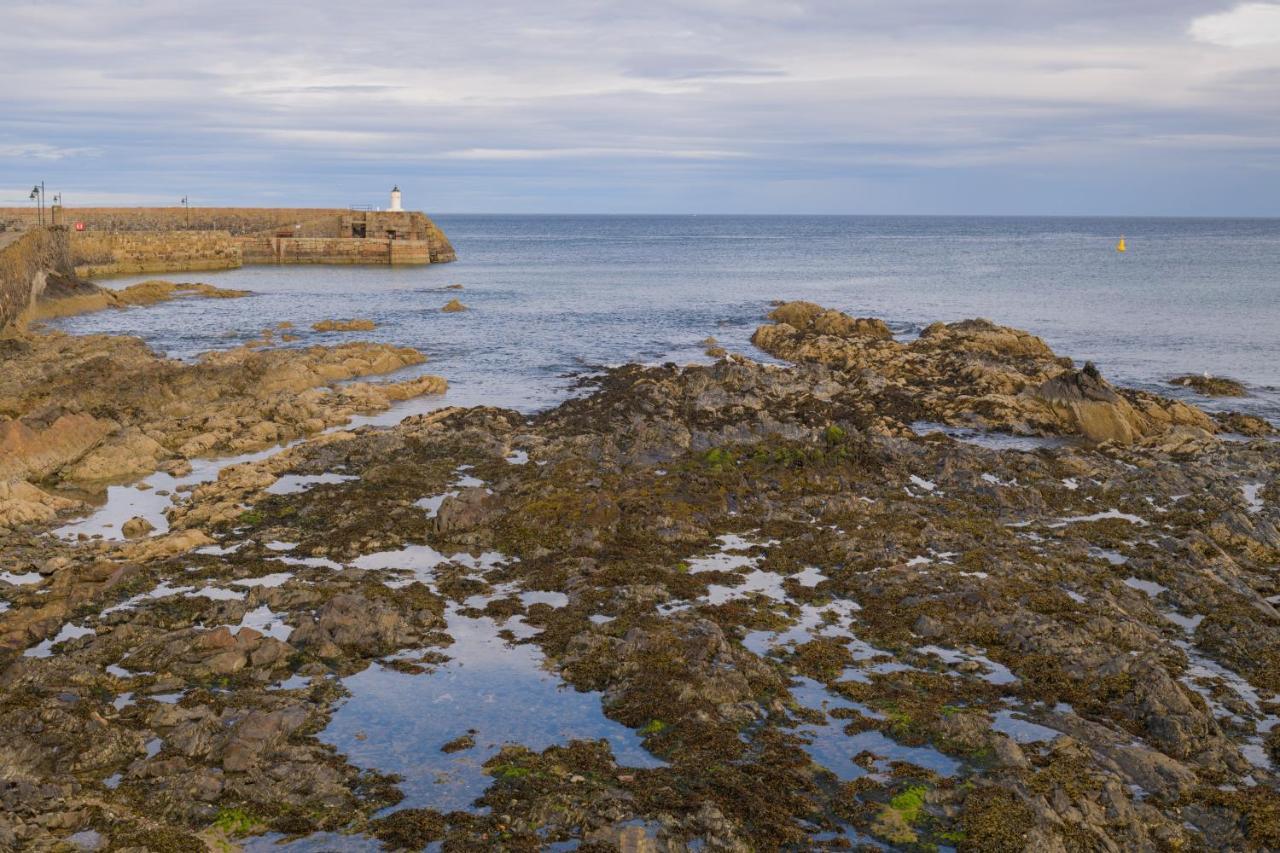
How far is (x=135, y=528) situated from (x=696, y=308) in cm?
4761

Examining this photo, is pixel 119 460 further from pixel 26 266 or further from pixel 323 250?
pixel 323 250

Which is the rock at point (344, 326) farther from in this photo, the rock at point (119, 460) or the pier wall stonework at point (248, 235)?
the pier wall stonework at point (248, 235)

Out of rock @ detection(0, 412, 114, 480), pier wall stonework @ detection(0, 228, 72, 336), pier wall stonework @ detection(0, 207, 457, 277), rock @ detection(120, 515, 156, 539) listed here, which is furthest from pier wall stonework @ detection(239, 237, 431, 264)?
rock @ detection(120, 515, 156, 539)

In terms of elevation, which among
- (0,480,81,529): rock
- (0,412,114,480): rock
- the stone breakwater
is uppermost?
(0,412,114,480): rock

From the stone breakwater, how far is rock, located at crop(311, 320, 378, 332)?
2378 centimetres

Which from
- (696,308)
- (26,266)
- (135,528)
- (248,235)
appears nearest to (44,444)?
(135,528)

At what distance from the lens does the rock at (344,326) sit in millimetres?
50250

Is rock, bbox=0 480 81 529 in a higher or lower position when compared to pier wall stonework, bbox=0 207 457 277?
lower

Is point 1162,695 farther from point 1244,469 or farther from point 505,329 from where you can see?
point 505,329

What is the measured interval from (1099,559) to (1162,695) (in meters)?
5.81

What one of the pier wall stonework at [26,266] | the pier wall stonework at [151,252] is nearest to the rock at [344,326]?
the pier wall stonework at [26,266]

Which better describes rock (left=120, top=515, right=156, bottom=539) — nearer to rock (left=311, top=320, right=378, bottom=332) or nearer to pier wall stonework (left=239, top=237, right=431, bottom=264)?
rock (left=311, top=320, right=378, bottom=332)

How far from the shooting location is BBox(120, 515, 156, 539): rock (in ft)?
63.6

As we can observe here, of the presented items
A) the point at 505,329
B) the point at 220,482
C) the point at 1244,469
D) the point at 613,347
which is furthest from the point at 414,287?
the point at 1244,469
